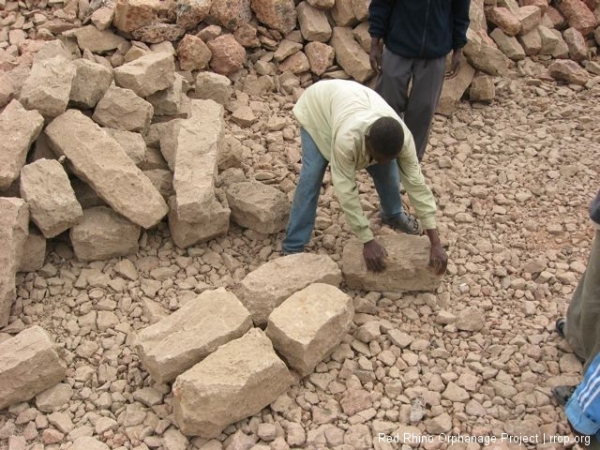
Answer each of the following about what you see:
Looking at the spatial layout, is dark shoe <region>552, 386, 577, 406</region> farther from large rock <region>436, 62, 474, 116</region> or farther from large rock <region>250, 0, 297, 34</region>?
large rock <region>250, 0, 297, 34</region>

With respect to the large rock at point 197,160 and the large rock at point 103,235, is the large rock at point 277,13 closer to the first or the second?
the large rock at point 197,160

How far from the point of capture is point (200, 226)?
4.79m

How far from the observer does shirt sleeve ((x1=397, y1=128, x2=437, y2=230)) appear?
13.6ft

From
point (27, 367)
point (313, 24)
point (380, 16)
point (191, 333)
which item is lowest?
point (27, 367)

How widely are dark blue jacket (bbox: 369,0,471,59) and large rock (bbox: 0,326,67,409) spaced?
3.38m

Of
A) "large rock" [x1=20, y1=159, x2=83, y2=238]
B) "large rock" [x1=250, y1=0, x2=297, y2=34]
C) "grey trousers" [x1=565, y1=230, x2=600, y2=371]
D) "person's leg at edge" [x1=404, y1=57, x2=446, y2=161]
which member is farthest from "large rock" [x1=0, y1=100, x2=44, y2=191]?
"grey trousers" [x1=565, y1=230, x2=600, y2=371]

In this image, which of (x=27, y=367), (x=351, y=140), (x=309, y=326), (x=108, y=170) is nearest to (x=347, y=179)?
(x=351, y=140)

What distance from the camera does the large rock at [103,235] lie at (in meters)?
4.57

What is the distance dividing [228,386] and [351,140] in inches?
65.0

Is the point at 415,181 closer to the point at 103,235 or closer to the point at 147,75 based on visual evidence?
the point at 103,235

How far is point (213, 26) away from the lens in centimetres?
654

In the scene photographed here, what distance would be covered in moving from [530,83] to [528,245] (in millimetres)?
2709

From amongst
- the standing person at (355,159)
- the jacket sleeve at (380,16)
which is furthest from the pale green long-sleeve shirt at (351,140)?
the jacket sleeve at (380,16)

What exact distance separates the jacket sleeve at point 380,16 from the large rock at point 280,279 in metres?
1.94
